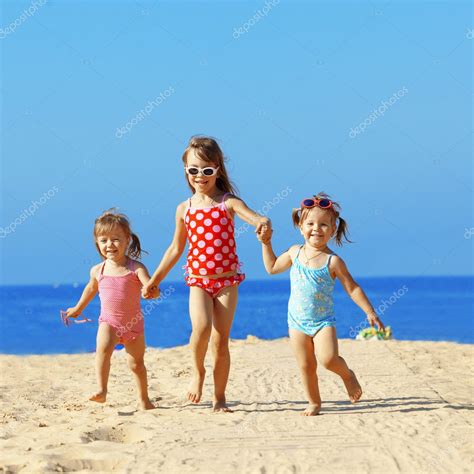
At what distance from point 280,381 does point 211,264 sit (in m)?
2.58

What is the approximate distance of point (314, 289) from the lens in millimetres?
7070

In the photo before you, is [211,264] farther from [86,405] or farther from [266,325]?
[266,325]

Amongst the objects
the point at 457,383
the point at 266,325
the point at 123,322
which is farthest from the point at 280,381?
the point at 266,325

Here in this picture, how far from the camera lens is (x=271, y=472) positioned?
5215 millimetres

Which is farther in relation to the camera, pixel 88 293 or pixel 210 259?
pixel 88 293

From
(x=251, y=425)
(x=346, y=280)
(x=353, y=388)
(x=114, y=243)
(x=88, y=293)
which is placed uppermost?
(x=114, y=243)

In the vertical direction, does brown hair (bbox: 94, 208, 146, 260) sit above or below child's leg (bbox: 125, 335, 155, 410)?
above

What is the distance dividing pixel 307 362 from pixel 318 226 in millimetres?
1108

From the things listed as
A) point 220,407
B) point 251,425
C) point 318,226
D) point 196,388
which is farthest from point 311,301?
point 196,388

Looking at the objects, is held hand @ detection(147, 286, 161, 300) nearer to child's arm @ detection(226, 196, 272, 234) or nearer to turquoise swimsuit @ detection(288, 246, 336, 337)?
child's arm @ detection(226, 196, 272, 234)

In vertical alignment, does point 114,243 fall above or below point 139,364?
above

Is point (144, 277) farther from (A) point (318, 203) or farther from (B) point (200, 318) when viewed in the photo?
(A) point (318, 203)

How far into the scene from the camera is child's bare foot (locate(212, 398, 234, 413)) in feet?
24.0

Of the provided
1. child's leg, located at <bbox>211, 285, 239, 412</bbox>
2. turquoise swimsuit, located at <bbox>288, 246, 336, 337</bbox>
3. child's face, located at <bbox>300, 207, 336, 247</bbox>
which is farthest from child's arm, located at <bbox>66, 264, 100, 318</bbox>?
child's face, located at <bbox>300, 207, 336, 247</bbox>
